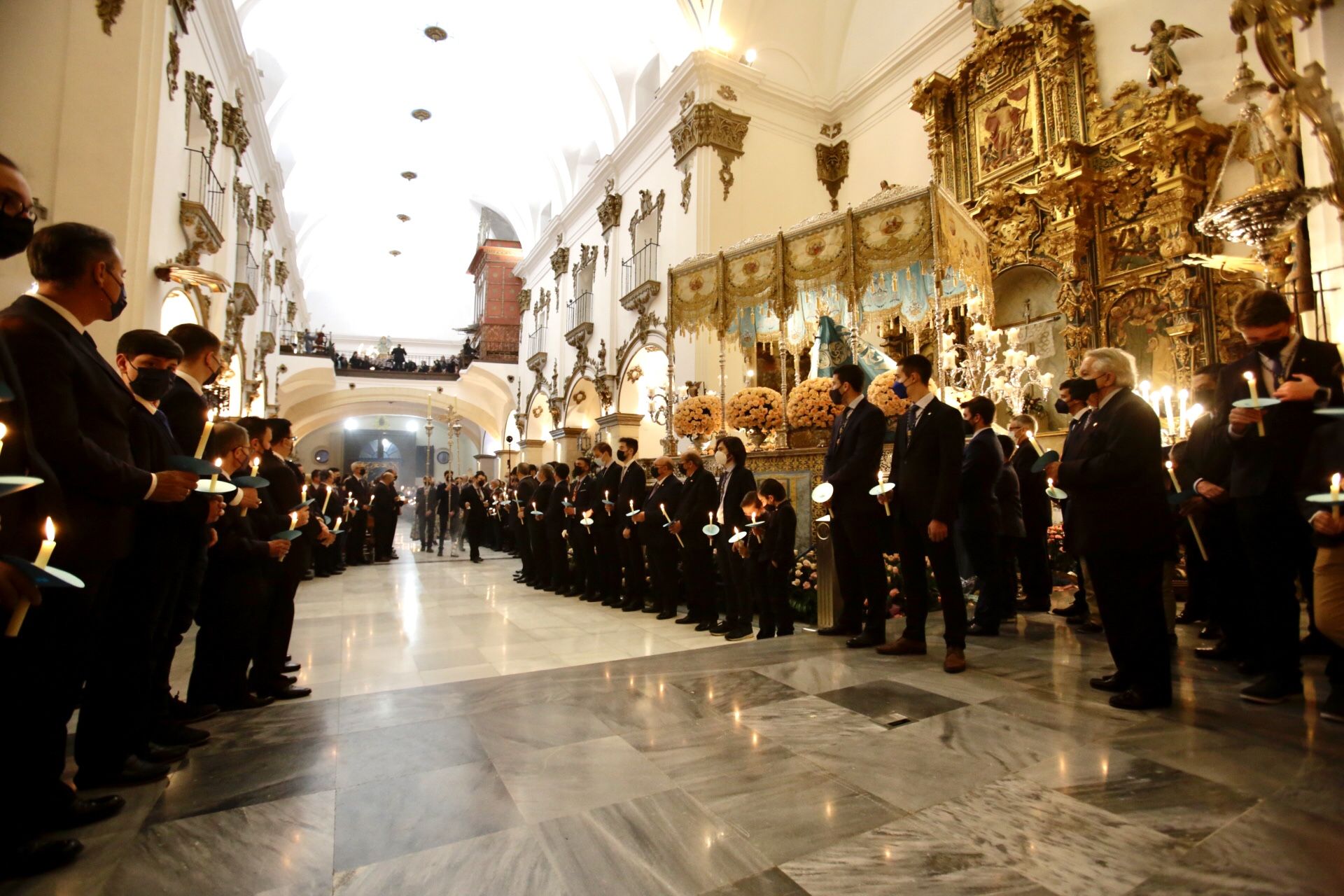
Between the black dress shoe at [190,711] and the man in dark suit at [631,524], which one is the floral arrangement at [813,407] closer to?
the man in dark suit at [631,524]

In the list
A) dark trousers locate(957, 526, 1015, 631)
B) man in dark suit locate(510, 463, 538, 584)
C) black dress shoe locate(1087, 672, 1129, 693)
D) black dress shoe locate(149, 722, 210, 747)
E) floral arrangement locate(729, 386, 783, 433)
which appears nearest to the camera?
black dress shoe locate(149, 722, 210, 747)

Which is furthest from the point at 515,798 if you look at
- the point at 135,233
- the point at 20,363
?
the point at 135,233

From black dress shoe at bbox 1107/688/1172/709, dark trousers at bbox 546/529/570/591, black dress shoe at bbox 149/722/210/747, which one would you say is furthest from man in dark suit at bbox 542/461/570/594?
black dress shoe at bbox 1107/688/1172/709

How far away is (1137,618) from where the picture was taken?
2781mm

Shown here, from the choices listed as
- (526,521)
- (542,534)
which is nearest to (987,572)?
(542,534)

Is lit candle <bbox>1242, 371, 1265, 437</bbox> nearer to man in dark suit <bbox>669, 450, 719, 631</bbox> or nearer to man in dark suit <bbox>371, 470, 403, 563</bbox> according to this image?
man in dark suit <bbox>669, 450, 719, 631</bbox>

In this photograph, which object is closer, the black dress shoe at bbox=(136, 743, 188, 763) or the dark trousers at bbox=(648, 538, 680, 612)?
the black dress shoe at bbox=(136, 743, 188, 763)

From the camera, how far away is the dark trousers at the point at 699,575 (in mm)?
5910

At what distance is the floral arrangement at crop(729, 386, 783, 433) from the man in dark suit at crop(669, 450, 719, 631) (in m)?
1.56

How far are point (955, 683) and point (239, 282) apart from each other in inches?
535

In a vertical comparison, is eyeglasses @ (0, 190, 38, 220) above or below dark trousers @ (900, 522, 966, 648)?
above

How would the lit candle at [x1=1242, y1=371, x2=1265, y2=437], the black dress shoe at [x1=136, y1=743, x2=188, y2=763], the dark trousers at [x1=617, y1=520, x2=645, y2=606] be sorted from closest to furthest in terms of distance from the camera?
the black dress shoe at [x1=136, y1=743, x2=188, y2=763], the lit candle at [x1=1242, y1=371, x2=1265, y2=437], the dark trousers at [x1=617, y1=520, x2=645, y2=606]

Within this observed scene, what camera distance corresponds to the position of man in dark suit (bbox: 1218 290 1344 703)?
2758mm

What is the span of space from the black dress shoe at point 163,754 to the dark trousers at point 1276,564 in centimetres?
418
